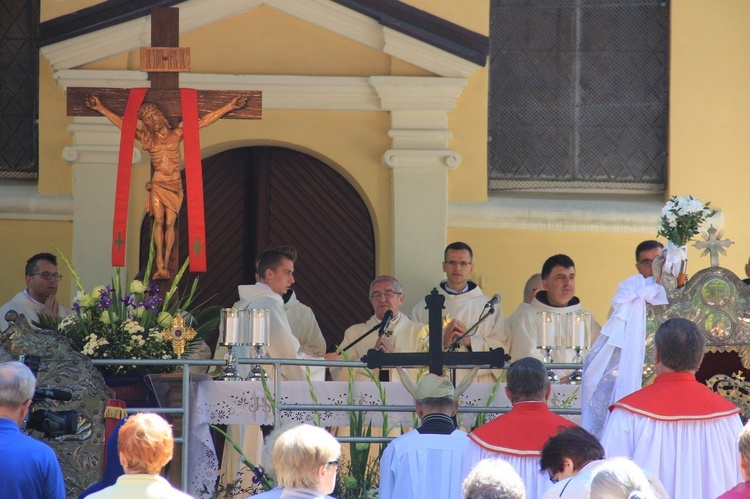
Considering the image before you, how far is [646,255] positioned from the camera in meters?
10.6

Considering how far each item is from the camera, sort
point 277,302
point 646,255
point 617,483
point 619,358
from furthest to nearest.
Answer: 1. point 646,255
2. point 277,302
3. point 619,358
4. point 617,483

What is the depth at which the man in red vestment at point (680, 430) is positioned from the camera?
6.80 metres

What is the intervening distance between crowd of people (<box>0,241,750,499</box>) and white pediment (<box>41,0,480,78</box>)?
234cm

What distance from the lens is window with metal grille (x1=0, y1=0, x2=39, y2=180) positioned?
12055 millimetres

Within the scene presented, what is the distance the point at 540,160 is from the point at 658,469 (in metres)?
5.75

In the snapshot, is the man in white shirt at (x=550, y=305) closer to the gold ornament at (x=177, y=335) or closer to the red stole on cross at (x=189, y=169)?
the red stole on cross at (x=189, y=169)

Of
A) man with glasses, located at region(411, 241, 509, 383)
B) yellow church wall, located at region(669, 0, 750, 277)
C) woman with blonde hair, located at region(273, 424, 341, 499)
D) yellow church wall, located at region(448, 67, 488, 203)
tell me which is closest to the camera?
woman with blonde hair, located at region(273, 424, 341, 499)

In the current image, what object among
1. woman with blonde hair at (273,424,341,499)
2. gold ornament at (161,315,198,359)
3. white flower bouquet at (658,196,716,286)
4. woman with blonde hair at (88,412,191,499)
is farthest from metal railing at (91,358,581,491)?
woman with blonde hair at (273,424,341,499)

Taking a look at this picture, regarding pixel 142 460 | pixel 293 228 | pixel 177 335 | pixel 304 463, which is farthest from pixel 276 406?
pixel 293 228

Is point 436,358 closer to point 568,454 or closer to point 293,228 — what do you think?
point 568,454

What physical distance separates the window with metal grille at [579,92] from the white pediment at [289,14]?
3.32 feet

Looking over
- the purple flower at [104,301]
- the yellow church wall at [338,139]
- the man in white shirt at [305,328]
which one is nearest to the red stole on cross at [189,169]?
the purple flower at [104,301]

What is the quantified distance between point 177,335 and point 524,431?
107 inches

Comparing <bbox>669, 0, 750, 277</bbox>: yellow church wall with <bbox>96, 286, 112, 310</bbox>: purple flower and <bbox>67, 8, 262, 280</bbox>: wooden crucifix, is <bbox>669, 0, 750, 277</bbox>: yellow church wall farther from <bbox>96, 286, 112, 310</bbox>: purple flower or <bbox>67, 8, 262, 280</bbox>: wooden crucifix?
<bbox>96, 286, 112, 310</bbox>: purple flower
